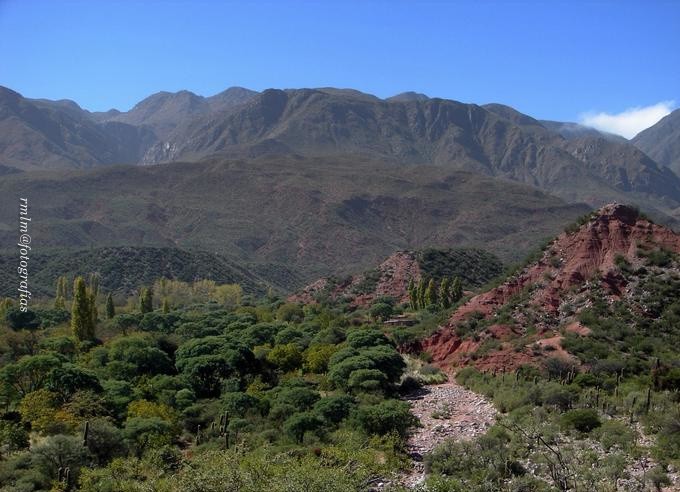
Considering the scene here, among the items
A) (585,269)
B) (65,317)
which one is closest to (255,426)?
(585,269)

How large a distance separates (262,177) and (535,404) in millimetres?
168221

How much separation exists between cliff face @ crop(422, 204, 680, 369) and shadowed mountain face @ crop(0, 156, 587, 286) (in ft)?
267

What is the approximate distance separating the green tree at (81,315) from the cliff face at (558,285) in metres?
24.3

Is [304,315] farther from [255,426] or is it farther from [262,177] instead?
[262,177]

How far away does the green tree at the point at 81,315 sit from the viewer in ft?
171

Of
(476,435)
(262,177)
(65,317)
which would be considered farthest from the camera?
(262,177)

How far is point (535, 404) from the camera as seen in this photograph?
3269 centimetres

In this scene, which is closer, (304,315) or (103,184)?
(304,315)

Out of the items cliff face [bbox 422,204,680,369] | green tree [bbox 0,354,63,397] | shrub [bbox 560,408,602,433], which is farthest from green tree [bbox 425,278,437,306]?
Result: shrub [bbox 560,408,602,433]

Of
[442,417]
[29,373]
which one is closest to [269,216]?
[29,373]

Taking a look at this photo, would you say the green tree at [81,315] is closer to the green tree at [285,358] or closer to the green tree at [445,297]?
the green tree at [285,358]

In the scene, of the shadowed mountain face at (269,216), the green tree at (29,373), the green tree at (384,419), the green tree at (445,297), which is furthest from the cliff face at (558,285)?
the shadowed mountain face at (269,216)

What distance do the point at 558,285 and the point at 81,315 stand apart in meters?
33.5

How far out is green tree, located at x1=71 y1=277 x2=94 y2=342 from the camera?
171 ft
